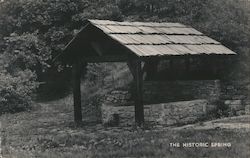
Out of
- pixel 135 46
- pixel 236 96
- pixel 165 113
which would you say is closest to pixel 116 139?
pixel 135 46

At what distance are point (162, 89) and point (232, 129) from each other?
4329mm

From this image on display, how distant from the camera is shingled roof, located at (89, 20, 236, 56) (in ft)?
41.9

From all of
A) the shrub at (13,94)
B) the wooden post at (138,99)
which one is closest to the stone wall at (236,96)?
the wooden post at (138,99)

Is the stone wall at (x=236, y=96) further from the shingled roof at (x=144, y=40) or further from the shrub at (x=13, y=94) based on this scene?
the shrub at (x=13, y=94)

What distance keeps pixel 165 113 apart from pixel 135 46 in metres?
2.62

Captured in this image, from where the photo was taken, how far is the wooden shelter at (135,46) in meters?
12.9

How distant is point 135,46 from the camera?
12.6 meters

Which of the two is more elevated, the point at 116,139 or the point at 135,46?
the point at 135,46

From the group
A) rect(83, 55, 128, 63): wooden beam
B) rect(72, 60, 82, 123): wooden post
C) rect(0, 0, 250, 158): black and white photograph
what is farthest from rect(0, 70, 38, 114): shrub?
rect(83, 55, 128, 63): wooden beam

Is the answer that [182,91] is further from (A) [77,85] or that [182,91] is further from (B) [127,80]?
(B) [127,80]

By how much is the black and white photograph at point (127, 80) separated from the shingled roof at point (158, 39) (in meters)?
0.04

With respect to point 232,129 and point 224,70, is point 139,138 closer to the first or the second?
point 232,129

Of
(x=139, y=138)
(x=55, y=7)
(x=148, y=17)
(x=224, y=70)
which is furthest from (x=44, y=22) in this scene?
(x=139, y=138)

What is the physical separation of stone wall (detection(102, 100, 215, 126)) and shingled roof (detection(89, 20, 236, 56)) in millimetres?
1670
